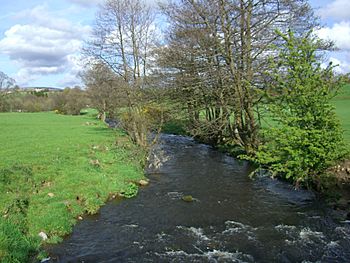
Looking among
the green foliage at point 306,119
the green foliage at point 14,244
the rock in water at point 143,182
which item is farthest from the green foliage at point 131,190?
the green foliage at point 306,119

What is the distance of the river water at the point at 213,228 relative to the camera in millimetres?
10094

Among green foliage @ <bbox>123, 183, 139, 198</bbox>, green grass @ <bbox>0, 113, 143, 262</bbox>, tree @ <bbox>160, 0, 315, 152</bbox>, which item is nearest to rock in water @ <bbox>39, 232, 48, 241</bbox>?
green grass @ <bbox>0, 113, 143, 262</bbox>

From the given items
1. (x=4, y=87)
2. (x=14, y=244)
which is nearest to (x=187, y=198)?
(x=14, y=244)

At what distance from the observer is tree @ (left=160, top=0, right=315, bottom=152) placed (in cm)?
2227

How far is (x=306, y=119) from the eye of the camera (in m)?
14.4

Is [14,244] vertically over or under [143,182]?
over

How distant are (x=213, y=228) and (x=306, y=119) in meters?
6.27

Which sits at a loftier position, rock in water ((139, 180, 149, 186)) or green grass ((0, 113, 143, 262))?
green grass ((0, 113, 143, 262))

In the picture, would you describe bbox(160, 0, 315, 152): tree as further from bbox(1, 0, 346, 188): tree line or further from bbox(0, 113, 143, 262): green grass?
bbox(0, 113, 143, 262): green grass

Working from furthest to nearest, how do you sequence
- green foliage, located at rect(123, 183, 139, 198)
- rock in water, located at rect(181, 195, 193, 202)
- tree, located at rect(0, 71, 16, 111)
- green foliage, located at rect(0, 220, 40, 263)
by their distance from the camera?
tree, located at rect(0, 71, 16, 111) < green foliage, located at rect(123, 183, 139, 198) < rock in water, located at rect(181, 195, 193, 202) < green foliage, located at rect(0, 220, 40, 263)

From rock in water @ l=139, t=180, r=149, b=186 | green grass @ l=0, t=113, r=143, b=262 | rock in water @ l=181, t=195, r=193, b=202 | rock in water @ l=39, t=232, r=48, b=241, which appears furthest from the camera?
rock in water @ l=139, t=180, r=149, b=186

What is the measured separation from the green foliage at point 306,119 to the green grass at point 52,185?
26.6 feet

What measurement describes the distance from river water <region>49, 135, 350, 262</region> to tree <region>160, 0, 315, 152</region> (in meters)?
6.82

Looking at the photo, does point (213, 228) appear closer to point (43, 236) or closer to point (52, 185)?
point (43, 236)
